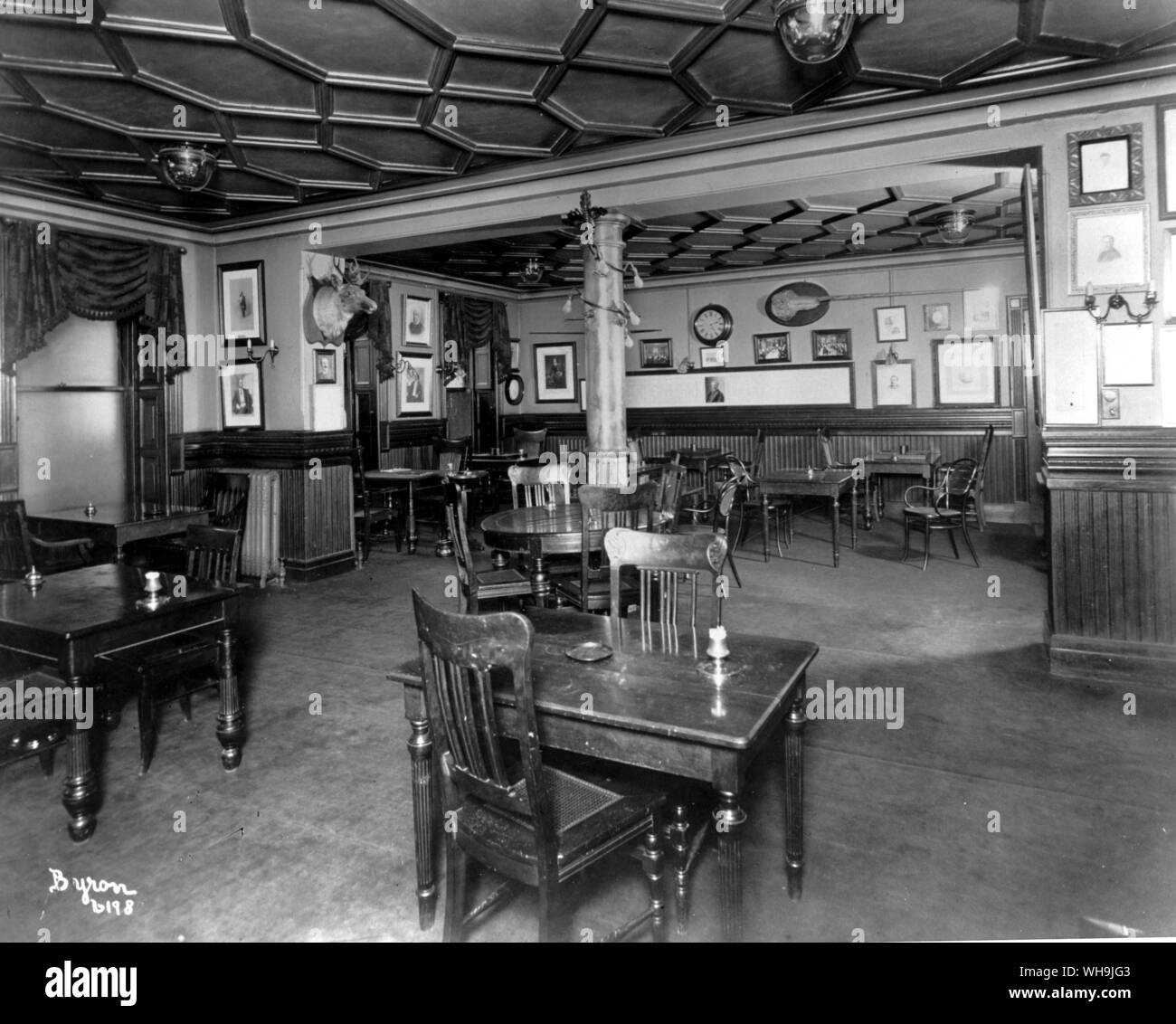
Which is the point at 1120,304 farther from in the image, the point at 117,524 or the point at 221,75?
the point at 117,524

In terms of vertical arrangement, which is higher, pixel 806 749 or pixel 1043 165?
pixel 1043 165

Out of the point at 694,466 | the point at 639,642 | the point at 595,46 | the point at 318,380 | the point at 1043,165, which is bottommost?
the point at 639,642

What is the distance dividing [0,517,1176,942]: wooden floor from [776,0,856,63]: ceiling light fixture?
2960mm

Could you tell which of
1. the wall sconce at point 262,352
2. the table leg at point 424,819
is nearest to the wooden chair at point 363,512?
the wall sconce at point 262,352

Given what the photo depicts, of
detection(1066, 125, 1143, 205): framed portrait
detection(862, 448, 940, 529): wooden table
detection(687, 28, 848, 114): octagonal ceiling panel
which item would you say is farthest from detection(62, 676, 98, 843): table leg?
detection(862, 448, 940, 529): wooden table

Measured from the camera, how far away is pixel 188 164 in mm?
4902

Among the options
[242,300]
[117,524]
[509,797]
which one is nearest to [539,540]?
[509,797]

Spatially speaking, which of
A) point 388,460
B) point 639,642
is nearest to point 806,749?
point 639,642

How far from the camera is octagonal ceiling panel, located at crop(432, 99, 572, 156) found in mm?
4809

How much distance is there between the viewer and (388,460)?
9.99 m

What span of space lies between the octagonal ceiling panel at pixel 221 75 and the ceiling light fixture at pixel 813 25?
2572 mm

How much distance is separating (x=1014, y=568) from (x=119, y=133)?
739 centimetres
